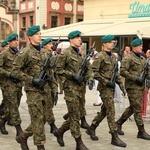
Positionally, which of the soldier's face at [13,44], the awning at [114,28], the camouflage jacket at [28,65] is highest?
the awning at [114,28]

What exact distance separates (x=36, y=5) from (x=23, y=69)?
2577cm

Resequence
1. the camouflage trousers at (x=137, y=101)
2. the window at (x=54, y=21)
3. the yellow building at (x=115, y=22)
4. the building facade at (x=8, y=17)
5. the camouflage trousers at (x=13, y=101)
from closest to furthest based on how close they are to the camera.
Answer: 1. the camouflage trousers at (x=13, y=101)
2. the camouflage trousers at (x=137, y=101)
3. the yellow building at (x=115, y=22)
4. the window at (x=54, y=21)
5. the building facade at (x=8, y=17)

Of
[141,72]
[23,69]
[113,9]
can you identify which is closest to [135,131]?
[141,72]

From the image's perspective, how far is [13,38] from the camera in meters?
7.07

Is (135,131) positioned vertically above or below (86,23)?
below

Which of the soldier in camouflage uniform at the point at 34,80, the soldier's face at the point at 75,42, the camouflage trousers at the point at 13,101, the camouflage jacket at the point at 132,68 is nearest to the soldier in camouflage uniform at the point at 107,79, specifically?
the camouflage jacket at the point at 132,68

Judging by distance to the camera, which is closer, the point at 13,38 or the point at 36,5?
the point at 13,38

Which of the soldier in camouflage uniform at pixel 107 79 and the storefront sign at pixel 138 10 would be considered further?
the storefront sign at pixel 138 10

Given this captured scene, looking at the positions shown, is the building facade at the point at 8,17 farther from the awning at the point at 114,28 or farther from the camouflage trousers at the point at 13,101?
the camouflage trousers at the point at 13,101

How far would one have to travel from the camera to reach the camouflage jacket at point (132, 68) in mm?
6762

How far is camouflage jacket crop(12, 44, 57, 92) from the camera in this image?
216 inches

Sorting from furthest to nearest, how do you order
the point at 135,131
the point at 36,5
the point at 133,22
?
the point at 36,5 < the point at 133,22 < the point at 135,131

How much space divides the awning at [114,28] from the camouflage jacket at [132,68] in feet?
28.8

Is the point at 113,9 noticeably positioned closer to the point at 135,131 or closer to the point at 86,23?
the point at 86,23
